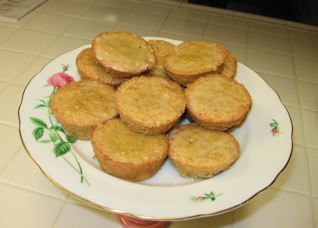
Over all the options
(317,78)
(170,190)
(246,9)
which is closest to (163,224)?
(170,190)

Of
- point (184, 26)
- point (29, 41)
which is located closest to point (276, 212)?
point (184, 26)

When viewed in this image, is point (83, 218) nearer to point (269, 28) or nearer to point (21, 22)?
point (21, 22)

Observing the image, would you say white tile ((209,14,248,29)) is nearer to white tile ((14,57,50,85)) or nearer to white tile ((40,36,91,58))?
white tile ((40,36,91,58))

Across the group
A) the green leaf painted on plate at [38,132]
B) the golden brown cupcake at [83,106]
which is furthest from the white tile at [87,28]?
the green leaf painted on plate at [38,132]

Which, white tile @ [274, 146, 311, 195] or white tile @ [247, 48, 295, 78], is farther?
white tile @ [247, 48, 295, 78]

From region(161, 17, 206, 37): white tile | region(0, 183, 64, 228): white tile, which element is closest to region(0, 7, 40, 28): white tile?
region(161, 17, 206, 37): white tile

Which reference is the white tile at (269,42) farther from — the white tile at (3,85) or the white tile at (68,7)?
the white tile at (3,85)
